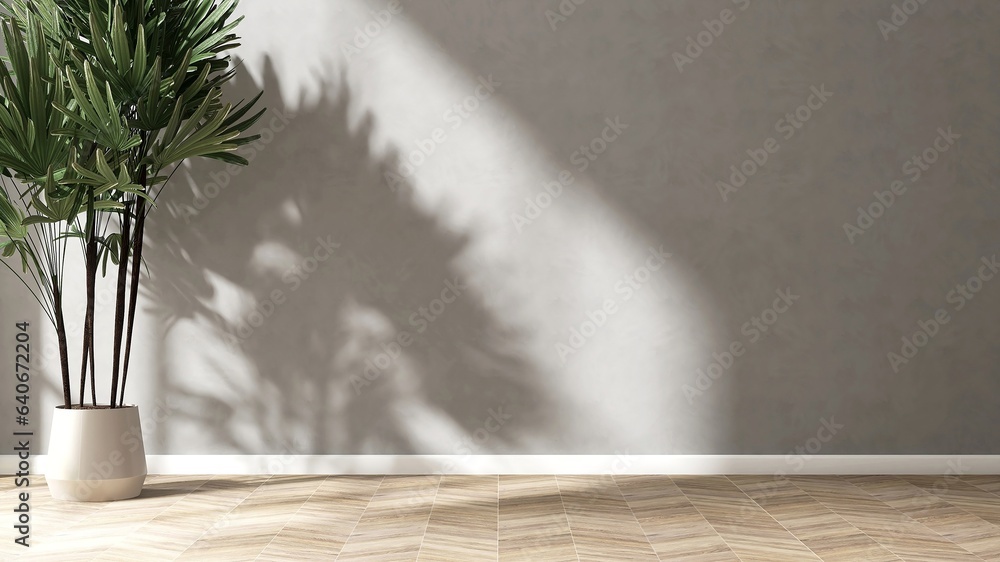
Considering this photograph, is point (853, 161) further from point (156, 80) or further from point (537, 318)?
point (156, 80)

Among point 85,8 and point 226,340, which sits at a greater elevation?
point 85,8

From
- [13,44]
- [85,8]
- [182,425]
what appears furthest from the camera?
[182,425]

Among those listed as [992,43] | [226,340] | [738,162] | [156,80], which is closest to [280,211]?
[226,340]

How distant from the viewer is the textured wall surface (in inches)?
149

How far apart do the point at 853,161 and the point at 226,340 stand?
3029 millimetres

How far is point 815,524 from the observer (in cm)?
295
